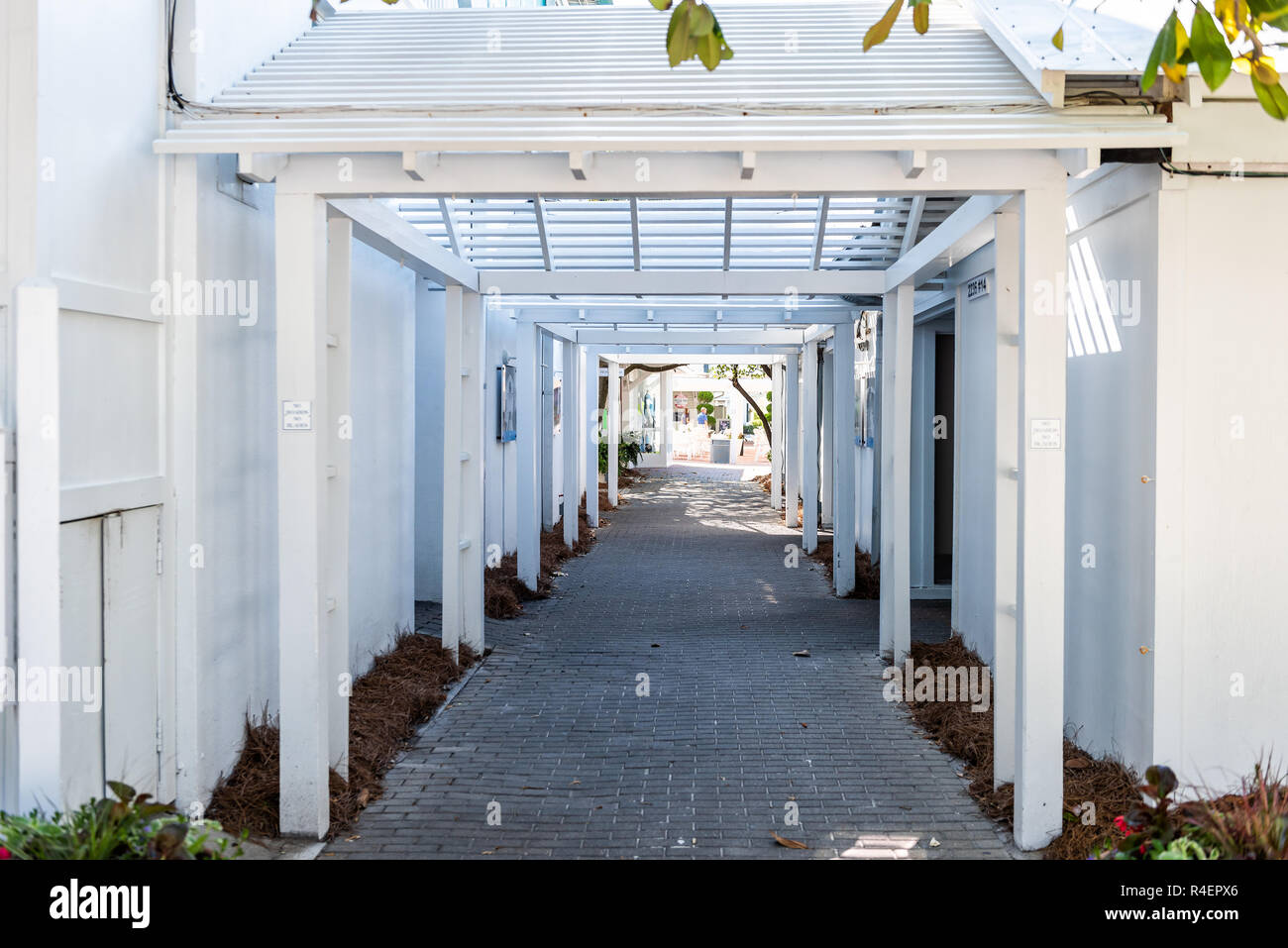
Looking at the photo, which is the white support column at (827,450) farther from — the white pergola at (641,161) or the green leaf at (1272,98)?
the green leaf at (1272,98)

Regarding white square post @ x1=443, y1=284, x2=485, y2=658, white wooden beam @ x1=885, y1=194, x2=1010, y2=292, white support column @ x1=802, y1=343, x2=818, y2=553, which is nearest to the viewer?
white wooden beam @ x1=885, y1=194, x2=1010, y2=292

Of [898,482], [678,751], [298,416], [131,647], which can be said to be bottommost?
[678,751]

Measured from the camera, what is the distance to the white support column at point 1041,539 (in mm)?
4711

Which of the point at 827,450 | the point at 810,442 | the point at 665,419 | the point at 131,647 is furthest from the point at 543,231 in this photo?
the point at 665,419

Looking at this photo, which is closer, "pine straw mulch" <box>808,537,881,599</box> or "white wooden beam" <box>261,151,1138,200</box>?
"white wooden beam" <box>261,151,1138,200</box>

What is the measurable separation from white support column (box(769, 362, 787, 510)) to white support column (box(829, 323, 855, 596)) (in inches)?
356

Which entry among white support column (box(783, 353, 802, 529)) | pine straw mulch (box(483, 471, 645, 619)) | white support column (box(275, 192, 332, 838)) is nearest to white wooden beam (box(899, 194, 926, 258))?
white support column (box(275, 192, 332, 838))

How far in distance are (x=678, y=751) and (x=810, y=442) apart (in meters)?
9.40

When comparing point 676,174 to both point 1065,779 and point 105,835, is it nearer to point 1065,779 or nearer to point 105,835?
point 1065,779

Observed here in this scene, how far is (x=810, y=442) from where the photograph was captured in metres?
15.2

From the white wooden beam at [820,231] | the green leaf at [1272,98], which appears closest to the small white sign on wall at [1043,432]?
the green leaf at [1272,98]

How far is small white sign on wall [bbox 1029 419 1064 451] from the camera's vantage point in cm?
471

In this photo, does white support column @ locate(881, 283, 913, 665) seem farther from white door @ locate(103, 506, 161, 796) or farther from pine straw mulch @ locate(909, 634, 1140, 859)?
white door @ locate(103, 506, 161, 796)

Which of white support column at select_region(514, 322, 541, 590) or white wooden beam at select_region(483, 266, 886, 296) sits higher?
white wooden beam at select_region(483, 266, 886, 296)
